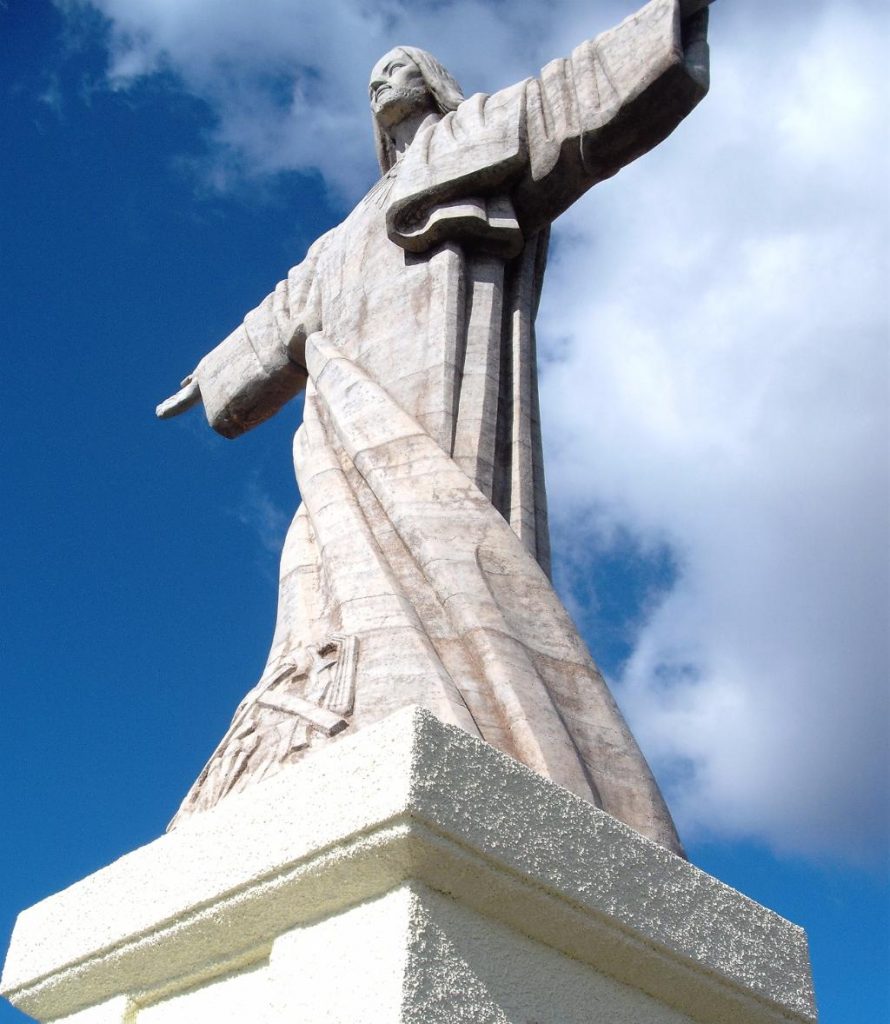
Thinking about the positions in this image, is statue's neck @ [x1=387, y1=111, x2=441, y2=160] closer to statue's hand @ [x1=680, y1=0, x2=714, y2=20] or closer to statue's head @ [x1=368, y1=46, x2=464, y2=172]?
statue's head @ [x1=368, y1=46, x2=464, y2=172]

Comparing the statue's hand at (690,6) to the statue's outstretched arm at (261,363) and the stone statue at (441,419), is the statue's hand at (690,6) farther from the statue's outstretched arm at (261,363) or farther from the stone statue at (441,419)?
the statue's outstretched arm at (261,363)

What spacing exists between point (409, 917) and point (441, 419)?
2.56m

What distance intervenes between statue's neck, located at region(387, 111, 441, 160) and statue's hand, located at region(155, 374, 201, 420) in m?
1.59

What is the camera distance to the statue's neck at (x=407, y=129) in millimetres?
6297

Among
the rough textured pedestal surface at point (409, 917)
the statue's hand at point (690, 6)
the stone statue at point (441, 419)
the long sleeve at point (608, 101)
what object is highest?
the statue's hand at point (690, 6)

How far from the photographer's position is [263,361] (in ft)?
20.6

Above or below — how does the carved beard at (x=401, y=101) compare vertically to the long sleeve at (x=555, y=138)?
above

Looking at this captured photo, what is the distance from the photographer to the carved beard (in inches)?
248

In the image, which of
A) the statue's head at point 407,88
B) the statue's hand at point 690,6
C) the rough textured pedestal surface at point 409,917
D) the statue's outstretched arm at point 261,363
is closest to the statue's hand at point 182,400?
the statue's outstretched arm at point 261,363

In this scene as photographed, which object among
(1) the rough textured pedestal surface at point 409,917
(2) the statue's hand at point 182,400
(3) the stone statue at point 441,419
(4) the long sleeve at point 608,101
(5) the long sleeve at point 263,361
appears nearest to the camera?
(1) the rough textured pedestal surface at point 409,917

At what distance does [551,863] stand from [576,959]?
0.90 ft

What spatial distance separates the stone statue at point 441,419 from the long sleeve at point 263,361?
0.04 ft

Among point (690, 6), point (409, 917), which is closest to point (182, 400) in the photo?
point (690, 6)

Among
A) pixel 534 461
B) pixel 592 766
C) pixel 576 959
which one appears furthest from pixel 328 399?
pixel 576 959
